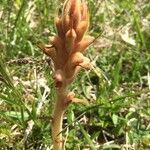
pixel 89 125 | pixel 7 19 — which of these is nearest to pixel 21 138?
pixel 89 125

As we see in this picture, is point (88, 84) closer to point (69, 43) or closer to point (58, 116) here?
point (58, 116)

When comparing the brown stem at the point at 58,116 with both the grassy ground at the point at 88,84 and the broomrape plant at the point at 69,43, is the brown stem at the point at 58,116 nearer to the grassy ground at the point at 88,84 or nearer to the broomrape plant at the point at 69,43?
the broomrape plant at the point at 69,43

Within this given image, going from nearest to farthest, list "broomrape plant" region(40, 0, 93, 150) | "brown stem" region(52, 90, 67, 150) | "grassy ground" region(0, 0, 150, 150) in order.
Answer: "broomrape plant" region(40, 0, 93, 150)
"brown stem" region(52, 90, 67, 150)
"grassy ground" region(0, 0, 150, 150)

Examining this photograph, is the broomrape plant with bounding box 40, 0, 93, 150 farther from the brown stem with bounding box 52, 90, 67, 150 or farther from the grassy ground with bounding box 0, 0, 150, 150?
the grassy ground with bounding box 0, 0, 150, 150

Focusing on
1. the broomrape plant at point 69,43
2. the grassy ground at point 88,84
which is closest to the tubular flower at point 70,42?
the broomrape plant at point 69,43

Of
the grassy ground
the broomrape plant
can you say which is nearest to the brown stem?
the broomrape plant

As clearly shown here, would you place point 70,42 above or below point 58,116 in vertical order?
above

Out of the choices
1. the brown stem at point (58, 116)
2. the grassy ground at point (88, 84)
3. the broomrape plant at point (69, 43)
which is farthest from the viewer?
the grassy ground at point (88, 84)

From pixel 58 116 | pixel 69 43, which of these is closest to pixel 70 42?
pixel 69 43
